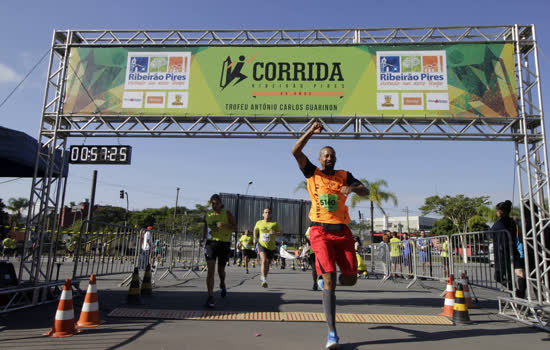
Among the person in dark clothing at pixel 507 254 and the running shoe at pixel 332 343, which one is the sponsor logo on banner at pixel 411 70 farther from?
the running shoe at pixel 332 343

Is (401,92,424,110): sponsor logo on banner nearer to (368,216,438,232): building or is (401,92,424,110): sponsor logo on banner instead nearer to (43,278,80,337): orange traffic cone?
(43,278,80,337): orange traffic cone

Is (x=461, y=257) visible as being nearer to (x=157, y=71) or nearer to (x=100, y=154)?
(x=157, y=71)

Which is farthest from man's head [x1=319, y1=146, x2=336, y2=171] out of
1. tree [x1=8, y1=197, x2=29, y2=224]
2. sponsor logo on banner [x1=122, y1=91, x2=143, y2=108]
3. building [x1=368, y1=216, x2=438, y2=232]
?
building [x1=368, y1=216, x2=438, y2=232]

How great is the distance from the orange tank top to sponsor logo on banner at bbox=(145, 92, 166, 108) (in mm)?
4944

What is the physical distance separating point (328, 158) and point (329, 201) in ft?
1.63

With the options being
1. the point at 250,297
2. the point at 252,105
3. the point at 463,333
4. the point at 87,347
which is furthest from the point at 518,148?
the point at 87,347

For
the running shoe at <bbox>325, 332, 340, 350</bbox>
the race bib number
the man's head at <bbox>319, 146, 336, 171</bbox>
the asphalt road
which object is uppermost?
the man's head at <bbox>319, 146, 336, 171</bbox>

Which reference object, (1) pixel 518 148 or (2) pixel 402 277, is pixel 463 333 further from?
(2) pixel 402 277

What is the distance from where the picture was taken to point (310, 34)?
8.22 m

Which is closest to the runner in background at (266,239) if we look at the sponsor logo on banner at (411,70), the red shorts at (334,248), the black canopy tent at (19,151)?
the sponsor logo on banner at (411,70)

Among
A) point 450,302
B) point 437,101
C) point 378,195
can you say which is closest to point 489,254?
point 450,302

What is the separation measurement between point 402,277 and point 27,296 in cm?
1145

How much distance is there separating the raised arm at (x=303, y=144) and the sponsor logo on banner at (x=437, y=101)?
4.62 meters

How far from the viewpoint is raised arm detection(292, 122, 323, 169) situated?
393cm
